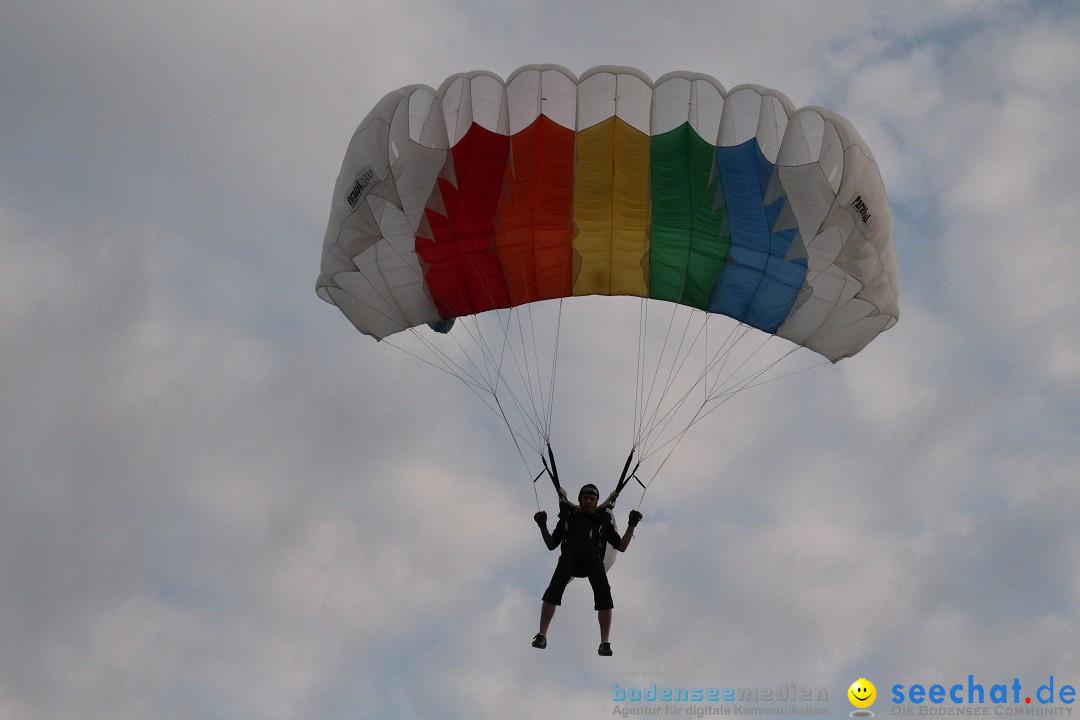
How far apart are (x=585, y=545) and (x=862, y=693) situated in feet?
12.3

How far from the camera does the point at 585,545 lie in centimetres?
1391

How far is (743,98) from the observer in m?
14.7

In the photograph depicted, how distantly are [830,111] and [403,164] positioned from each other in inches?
177

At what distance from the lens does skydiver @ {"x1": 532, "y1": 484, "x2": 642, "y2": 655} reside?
44.9 feet

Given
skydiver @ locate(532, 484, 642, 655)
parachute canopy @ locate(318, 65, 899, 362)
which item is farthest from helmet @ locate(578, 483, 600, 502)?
parachute canopy @ locate(318, 65, 899, 362)

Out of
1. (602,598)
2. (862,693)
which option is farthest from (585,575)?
(862,693)

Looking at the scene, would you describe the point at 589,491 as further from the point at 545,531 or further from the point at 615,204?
the point at 615,204

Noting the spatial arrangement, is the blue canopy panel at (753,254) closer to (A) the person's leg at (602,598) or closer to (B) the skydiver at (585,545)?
(B) the skydiver at (585,545)

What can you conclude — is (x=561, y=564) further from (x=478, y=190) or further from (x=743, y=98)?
(x=743, y=98)

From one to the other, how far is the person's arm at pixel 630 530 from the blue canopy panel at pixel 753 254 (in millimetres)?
3065

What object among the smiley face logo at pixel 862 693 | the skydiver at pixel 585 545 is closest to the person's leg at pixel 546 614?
the skydiver at pixel 585 545

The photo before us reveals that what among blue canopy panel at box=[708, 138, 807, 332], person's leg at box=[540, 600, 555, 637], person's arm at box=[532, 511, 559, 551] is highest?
blue canopy panel at box=[708, 138, 807, 332]

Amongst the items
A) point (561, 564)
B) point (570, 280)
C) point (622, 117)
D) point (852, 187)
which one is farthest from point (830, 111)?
point (561, 564)

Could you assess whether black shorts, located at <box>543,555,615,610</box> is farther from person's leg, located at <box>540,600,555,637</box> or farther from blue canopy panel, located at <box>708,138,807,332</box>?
blue canopy panel, located at <box>708,138,807,332</box>
